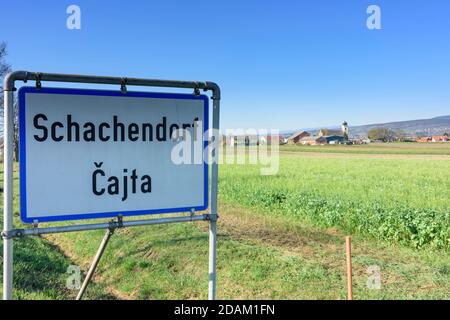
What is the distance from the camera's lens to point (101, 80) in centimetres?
249

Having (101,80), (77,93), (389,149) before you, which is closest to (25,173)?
(77,93)

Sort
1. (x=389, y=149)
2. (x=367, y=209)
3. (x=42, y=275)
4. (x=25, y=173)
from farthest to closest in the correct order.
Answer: (x=389, y=149) < (x=367, y=209) < (x=42, y=275) < (x=25, y=173)

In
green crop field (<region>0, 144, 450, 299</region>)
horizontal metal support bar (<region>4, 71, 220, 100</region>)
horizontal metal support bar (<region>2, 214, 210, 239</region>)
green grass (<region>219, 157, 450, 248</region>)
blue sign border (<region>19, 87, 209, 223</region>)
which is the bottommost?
green crop field (<region>0, 144, 450, 299</region>)

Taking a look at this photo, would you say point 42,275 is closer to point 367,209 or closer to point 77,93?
point 77,93

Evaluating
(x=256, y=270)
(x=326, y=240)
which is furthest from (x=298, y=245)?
(x=256, y=270)

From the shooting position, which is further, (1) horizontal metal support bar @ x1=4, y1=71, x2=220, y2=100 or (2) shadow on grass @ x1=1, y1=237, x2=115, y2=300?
(2) shadow on grass @ x1=1, y1=237, x2=115, y2=300

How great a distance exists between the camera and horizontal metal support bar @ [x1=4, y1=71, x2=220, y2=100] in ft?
7.51

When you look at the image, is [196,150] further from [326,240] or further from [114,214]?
[326,240]

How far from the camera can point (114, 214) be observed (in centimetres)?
271

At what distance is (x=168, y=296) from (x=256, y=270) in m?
1.36

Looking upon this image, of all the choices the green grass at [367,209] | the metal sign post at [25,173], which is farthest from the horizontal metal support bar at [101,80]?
the green grass at [367,209]

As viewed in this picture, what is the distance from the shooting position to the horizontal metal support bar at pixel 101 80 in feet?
7.51

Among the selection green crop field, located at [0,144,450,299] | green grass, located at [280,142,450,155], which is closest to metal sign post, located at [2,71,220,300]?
green crop field, located at [0,144,450,299]

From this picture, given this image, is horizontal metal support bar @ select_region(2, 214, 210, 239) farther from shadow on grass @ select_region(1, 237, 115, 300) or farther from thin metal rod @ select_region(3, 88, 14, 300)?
shadow on grass @ select_region(1, 237, 115, 300)
